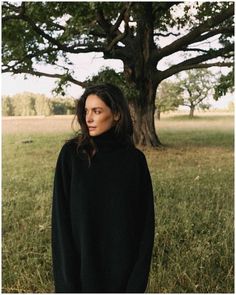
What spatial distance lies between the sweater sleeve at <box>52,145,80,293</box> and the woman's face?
0.19m

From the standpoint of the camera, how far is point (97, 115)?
6.88 ft

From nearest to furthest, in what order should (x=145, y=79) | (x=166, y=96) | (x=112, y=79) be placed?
(x=112, y=79) → (x=145, y=79) → (x=166, y=96)

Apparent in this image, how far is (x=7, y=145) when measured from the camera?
423 inches

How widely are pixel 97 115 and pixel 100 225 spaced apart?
59 centimetres

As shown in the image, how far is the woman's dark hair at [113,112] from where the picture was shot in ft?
6.93

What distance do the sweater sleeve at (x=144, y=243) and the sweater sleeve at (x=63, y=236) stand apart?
308 mm

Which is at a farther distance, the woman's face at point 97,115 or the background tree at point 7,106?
the background tree at point 7,106

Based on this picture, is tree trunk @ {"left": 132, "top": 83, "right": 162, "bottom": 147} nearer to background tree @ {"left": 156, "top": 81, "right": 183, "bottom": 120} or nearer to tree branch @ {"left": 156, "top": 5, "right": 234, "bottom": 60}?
background tree @ {"left": 156, "top": 81, "right": 183, "bottom": 120}

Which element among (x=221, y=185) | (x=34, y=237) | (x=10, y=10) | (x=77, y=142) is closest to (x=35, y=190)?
(x=34, y=237)

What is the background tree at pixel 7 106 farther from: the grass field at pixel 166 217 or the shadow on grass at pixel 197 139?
the shadow on grass at pixel 197 139

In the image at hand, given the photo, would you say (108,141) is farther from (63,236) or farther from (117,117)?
(63,236)

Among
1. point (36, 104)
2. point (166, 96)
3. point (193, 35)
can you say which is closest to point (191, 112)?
point (166, 96)

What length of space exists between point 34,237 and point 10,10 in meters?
6.43

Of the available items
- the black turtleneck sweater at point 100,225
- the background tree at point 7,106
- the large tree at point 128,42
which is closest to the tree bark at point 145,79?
the large tree at point 128,42
